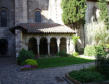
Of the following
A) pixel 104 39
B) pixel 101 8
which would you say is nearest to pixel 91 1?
pixel 101 8

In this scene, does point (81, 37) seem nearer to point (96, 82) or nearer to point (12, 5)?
point (12, 5)

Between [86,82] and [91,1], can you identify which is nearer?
[86,82]

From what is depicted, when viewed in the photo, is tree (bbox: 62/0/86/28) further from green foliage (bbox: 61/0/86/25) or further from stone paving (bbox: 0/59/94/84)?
stone paving (bbox: 0/59/94/84)

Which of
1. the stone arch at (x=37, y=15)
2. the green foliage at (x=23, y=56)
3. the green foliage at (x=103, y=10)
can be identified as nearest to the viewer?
the green foliage at (x=23, y=56)

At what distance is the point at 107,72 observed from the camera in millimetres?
6871

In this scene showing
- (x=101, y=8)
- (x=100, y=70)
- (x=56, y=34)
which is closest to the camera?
(x=100, y=70)

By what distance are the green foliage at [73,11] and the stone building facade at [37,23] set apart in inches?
55.9

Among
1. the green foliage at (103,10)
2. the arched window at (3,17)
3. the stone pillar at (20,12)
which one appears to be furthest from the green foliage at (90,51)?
the arched window at (3,17)

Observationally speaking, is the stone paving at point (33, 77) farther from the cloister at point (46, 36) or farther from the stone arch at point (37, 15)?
the stone arch at point (37, 15)

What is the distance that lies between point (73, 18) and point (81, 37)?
3999mm

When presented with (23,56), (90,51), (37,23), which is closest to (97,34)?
(90,51)

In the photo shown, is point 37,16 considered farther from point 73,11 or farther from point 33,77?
point 33,77

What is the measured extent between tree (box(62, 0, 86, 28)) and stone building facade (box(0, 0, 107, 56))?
1.33 meters

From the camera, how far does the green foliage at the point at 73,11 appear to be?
20172mm
